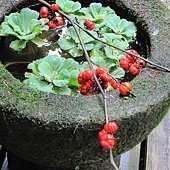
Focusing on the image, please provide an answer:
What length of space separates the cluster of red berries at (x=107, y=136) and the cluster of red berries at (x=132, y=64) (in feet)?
0.67

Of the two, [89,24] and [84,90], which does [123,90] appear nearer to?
[84,90]

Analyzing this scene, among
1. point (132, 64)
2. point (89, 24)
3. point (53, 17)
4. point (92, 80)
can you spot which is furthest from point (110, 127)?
point (53, 17)

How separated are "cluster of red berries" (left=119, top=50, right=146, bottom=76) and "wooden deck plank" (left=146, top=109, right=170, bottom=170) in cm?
52

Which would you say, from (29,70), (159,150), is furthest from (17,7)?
(159,150)

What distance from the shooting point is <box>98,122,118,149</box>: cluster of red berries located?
39.9 inches

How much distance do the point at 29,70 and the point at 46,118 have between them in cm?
25

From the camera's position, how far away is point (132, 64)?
3.94 ft

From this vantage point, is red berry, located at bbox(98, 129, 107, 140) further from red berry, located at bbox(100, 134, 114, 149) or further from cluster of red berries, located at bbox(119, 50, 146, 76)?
cluster of red berries, located at bbox(119, 50, 146, 76)

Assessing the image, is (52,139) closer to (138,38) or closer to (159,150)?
(138,38)

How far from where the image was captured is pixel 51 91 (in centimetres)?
116

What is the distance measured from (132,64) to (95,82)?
132 millimetres

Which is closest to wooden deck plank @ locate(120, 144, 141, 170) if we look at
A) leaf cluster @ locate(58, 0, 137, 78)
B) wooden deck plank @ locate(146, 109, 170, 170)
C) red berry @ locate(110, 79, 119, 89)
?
wooden deck plank @ locate(146, 109, 170, 170)

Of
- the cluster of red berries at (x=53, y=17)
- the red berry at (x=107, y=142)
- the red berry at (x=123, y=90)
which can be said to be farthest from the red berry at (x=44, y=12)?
the red berry at (x=107, y=142)

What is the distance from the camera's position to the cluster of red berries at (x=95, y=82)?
1.09 metres
